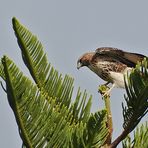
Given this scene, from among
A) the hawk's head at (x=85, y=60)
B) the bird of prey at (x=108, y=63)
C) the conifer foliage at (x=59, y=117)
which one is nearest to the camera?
the conifer foliage at (x=59, y=117)

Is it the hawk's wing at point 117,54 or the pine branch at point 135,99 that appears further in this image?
the hawk's wing at point 117,54

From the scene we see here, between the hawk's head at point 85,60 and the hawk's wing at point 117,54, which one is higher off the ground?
the hawk's head at point 85,60

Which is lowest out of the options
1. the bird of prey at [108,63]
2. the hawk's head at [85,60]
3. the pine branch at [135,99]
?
the pine branch at [135,99]

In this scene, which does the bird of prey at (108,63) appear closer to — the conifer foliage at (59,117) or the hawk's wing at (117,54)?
the hawk's wing at (117,54)

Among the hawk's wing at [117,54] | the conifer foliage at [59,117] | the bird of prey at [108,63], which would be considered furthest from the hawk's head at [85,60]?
the conifer foliage at [59,117]

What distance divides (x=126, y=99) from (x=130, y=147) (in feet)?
1.14

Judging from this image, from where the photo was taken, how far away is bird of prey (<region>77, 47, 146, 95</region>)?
27.0 feet

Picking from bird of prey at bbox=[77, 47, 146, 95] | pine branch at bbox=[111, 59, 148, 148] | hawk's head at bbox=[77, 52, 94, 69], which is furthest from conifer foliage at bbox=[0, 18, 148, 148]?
hawk's head at bbox=[77, 52, 94, 69]

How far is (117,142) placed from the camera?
413 centimetres

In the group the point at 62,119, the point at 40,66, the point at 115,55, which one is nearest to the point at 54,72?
the point at 40,66

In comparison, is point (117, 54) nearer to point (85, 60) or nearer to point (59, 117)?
point (85, 60)

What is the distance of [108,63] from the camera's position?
9180 mm

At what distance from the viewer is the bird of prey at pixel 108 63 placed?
27.0ft

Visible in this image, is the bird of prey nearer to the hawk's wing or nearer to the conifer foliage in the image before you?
the hawk's wing
